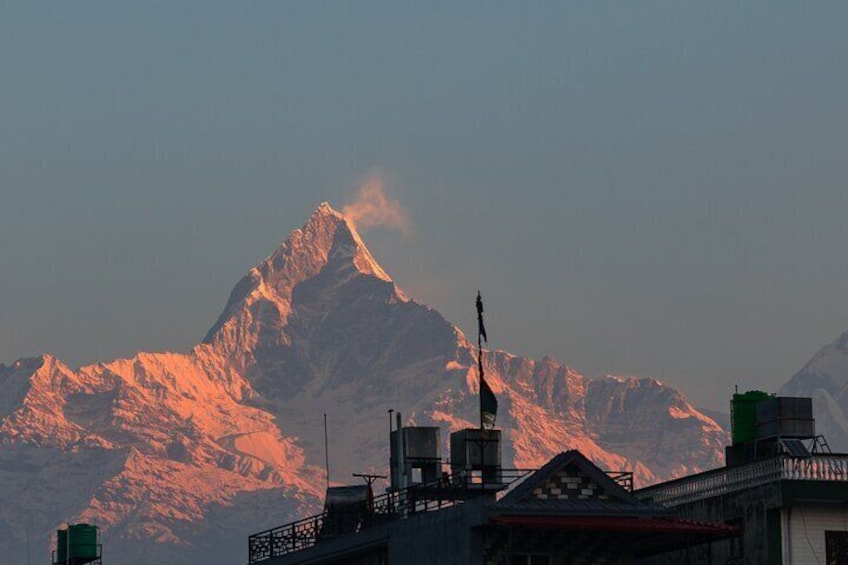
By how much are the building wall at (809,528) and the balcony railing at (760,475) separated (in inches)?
41.0

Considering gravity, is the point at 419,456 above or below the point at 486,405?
below

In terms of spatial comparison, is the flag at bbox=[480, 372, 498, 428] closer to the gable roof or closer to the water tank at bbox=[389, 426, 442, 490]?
the water tank at bbox=[389, 426, 442, 490]

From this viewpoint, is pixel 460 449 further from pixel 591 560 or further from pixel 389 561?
pixel 591 560

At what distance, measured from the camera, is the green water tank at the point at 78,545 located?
125750mm

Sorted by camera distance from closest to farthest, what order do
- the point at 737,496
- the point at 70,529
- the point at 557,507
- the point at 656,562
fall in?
the point at 557,507
the point at 737,496
the point at 656,562
the point at 70,529

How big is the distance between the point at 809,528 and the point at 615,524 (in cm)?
775

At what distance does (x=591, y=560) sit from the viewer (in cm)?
7194

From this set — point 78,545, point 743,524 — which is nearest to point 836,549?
point 743,524

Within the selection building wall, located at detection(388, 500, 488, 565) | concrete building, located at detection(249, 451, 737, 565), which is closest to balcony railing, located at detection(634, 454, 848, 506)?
concrete building, located at detection(249, 451, 737, 565)

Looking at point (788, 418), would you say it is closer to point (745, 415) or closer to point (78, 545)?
point (745, 415)

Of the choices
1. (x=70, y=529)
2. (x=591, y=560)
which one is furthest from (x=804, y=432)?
(x=70, y=529)

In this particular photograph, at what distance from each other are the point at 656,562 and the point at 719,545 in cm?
430

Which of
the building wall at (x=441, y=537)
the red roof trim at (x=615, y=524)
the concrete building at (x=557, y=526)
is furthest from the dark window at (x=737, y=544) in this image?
the building wall at (x=441, y=537)

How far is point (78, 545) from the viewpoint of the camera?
126 metres
